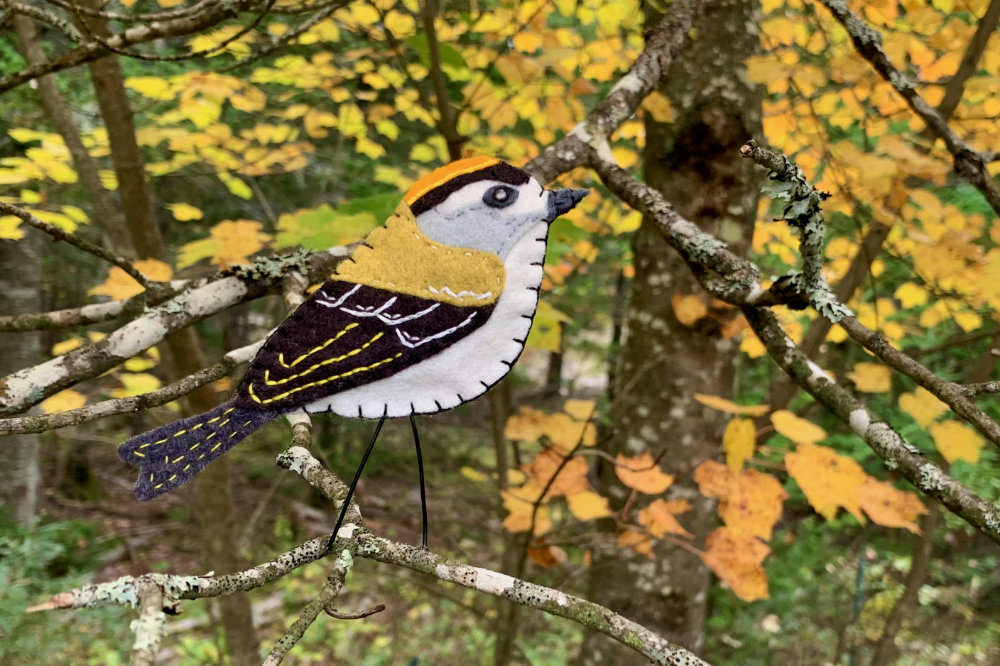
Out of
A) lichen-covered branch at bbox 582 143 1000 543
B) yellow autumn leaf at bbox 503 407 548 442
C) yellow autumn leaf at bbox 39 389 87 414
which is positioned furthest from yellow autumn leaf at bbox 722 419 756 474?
yellow autumn leaf at bbox 39 389 87 414

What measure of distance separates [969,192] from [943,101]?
2.99ft

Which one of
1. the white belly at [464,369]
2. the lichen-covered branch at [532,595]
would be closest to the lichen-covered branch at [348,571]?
the lichen-covered branch at [532,595]

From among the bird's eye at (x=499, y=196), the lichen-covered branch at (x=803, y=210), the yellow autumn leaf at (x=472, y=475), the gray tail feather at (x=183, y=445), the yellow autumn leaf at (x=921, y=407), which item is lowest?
the gray tail feather at (x=183, y=445)

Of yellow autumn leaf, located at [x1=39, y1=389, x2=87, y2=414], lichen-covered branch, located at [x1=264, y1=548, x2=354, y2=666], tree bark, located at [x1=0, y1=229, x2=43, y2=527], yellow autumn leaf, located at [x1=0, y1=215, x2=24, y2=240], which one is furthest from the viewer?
tree bark, located at [x1=0, y1=229, x2=43, y2=527]

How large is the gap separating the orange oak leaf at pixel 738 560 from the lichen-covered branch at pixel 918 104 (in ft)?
3.75

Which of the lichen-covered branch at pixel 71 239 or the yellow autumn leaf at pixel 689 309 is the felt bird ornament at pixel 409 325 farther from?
the yellow autumn leaf at pixel 689 309

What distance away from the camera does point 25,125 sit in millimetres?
2699

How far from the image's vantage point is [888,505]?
1715 mm

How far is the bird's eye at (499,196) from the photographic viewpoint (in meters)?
0.81

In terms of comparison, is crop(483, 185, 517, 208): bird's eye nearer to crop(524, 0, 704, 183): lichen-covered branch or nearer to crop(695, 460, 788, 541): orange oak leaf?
crop(524, 0, 704, 183): lichen-covered branch

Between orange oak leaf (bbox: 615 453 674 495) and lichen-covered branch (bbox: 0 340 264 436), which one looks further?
orange oak leaf (bbox: 615 453 674 495)

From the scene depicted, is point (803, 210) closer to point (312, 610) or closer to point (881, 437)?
point (881, 437)

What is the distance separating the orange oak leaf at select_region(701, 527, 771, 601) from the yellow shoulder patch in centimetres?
141

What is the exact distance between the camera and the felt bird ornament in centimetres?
67
